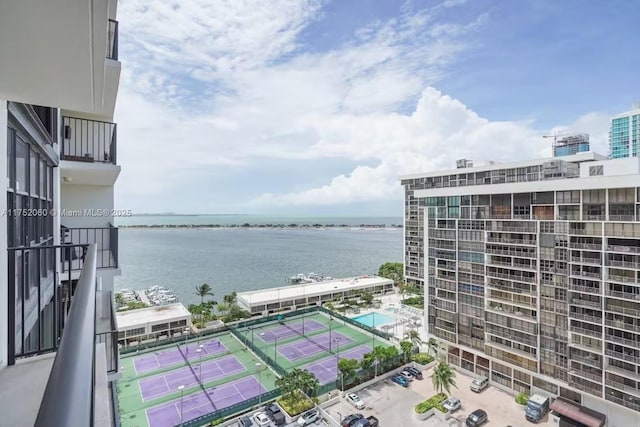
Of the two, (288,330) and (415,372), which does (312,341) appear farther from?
(415,372)

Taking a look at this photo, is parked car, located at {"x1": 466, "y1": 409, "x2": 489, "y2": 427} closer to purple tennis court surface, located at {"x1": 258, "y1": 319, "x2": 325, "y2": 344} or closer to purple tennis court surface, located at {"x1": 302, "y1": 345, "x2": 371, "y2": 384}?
purple tennis court surface, located at {"x1": 302, "y1": 345, "x2": 371, "y2": 384}

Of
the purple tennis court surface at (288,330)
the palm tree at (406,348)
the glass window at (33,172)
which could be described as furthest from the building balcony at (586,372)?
the glass window at (33,172)

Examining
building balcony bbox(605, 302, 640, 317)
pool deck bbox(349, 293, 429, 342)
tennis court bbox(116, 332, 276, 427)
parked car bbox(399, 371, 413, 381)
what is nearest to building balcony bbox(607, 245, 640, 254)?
building balcony bbox(605, 302, 640, 317)

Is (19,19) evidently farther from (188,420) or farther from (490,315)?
(490,315)

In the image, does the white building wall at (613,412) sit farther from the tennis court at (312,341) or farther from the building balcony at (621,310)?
the tennis court at (312,341)

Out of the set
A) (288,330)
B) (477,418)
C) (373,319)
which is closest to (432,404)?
(477,418)
